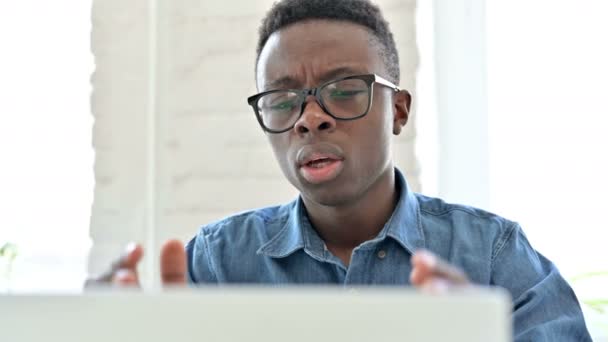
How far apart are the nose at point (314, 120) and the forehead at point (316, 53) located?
36mm

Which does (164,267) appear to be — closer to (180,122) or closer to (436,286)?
(436,286)

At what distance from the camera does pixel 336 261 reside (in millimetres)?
1218

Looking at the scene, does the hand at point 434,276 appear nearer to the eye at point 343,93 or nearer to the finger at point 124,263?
the finger at point 124,263

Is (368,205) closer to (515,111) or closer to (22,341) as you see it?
(515,111)

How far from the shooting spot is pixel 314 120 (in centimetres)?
111

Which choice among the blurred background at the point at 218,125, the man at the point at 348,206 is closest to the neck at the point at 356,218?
the man at the point at 348,206

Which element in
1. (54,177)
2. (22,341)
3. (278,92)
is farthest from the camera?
(54,177)

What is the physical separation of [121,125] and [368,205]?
633 millimetres

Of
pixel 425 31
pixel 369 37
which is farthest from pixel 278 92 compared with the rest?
pixel 425 31

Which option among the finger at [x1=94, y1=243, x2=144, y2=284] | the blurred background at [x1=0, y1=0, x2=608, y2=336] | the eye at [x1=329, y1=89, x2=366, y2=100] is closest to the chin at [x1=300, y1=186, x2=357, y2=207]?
the eye at [x1=329, y1=89, x2=366, y2=100]

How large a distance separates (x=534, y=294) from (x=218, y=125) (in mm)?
750

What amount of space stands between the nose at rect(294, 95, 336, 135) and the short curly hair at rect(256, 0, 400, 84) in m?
0.16

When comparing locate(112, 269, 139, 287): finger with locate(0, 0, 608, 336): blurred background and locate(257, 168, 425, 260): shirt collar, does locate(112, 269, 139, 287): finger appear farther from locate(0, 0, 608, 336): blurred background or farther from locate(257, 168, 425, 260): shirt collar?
locate(0, 0, 608, 336): blurred background

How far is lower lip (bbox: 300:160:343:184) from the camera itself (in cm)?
113
